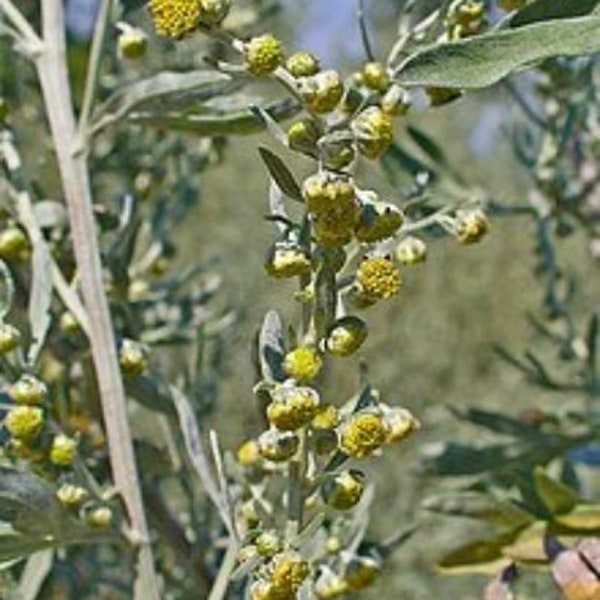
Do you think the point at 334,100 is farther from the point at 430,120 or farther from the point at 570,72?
the point at 430,120

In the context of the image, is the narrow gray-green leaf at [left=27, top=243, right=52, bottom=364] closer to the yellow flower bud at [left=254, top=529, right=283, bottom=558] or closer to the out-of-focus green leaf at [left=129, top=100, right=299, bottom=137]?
the out-of-focus green leaf at [left=129, top=100, right=299, bottom=137]

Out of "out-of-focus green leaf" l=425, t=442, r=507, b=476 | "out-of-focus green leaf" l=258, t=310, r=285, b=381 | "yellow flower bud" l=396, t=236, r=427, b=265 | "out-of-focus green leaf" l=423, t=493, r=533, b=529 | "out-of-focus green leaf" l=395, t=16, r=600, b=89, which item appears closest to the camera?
"out-of-focus green leaf" l=395, t=16, r=600, b=89

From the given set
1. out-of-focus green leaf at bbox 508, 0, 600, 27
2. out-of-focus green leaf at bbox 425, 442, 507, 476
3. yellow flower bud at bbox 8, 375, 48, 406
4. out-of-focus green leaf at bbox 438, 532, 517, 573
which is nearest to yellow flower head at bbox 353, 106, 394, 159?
out-of-focus green leaf at bbox 508, 0, 600, 27

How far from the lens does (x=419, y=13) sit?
1.22 meters

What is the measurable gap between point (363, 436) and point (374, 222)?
0.37 ft

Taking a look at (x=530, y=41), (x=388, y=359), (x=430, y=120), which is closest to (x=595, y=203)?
(x=530, y=41)

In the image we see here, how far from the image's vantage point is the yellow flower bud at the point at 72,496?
1.02 m

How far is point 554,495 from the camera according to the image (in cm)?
110

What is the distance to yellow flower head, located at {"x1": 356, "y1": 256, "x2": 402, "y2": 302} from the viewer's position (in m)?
0.83

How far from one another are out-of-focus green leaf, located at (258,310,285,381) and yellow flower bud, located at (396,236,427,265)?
0.13 metres

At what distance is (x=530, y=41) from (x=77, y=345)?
620 mm

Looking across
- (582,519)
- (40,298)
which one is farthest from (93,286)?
(582,519)

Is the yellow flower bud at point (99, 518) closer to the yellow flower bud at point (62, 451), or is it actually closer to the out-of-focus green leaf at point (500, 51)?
the yellow flower bud at point (62, 451)

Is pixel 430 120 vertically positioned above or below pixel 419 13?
below
